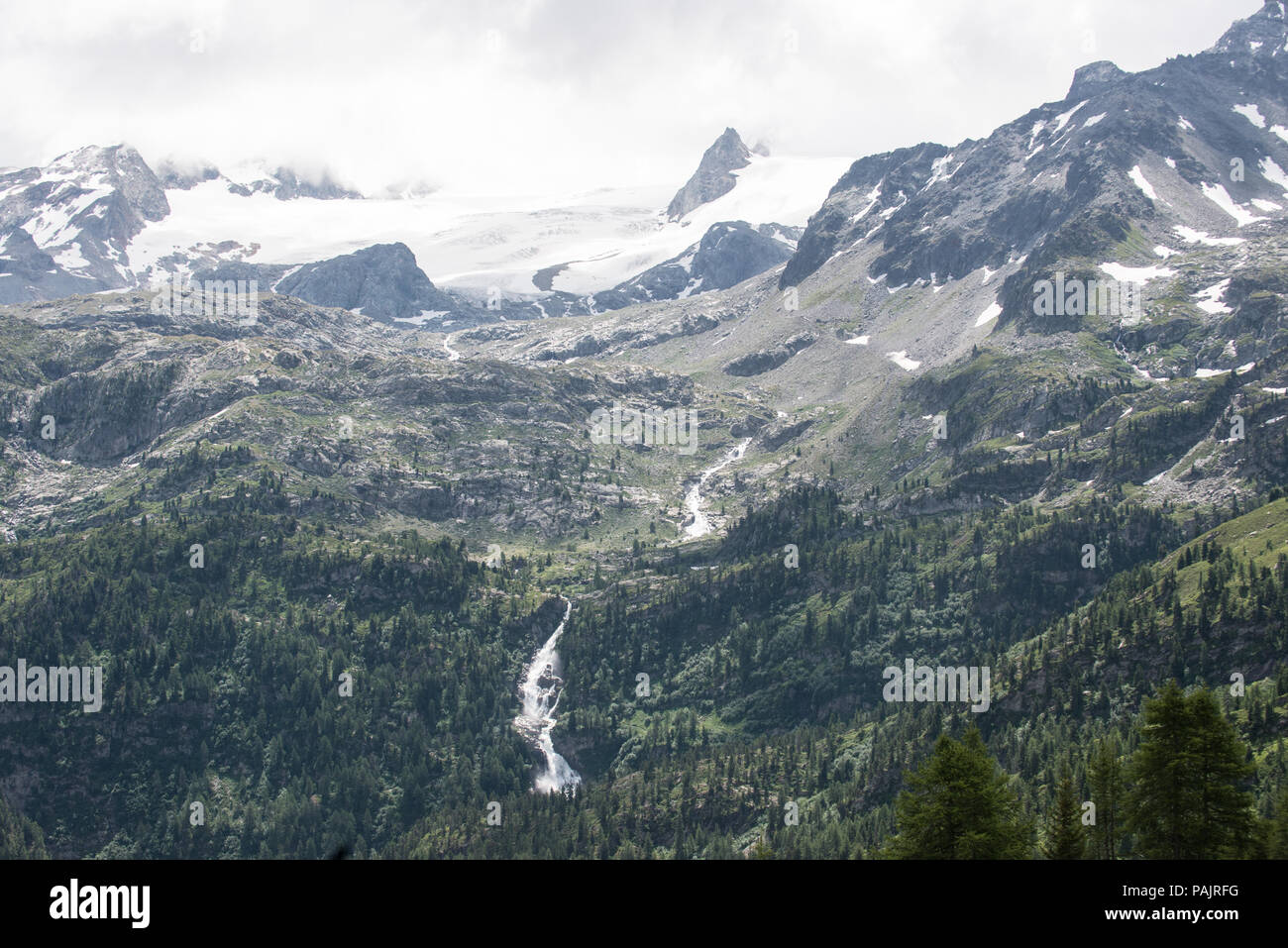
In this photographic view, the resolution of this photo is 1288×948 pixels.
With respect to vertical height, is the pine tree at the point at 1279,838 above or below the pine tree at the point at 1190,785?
below

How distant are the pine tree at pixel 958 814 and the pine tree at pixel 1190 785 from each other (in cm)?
921

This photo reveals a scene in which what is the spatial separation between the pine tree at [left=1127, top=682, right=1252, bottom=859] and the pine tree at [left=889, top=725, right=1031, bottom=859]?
363 inches

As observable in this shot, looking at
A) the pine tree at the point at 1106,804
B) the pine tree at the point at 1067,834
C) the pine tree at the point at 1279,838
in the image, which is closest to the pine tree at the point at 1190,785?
the pine tree at the point at 1279,838

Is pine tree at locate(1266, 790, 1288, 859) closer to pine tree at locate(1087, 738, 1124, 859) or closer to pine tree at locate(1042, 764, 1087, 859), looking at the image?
pine tree at locate(1087, 738, 1124, 859)

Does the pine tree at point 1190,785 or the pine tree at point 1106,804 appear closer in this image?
the pine tree at point 1190,785

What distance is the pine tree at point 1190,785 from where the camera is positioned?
3002 inches

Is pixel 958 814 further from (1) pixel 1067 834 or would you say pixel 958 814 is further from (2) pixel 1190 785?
(2) pixel 1190 785

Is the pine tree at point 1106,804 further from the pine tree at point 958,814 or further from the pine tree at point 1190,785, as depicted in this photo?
the pine tree at point 958,814

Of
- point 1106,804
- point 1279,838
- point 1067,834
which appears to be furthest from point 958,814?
point 1106,804
